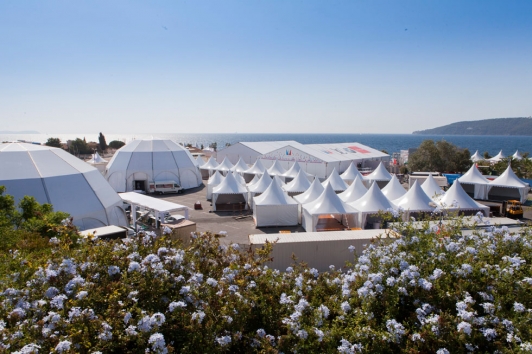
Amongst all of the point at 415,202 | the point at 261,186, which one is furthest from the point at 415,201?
the point at 261,186

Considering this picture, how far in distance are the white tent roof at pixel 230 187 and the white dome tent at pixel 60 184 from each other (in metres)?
6.90

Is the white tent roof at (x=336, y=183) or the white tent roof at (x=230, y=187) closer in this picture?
the white tent roof at (x=230, y=187)

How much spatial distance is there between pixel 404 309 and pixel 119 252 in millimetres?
4105

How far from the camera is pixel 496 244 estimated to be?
5535 mm

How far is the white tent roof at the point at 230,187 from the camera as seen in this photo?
2241 centimetres

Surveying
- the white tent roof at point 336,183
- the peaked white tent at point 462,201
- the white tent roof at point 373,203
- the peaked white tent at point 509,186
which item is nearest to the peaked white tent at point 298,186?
the white tent roof at point 336,183

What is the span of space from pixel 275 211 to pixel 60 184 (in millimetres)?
11258

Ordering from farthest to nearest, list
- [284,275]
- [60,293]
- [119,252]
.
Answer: [284,275], [119,252], [60,293]

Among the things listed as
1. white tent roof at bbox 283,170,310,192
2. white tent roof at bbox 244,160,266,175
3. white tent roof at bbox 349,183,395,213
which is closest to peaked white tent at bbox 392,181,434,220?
white tent roof at bbox 349,183,395,213

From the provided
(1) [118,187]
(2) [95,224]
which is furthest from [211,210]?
(1) [118,187]

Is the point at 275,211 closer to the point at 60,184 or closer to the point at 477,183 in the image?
the point at 60,184

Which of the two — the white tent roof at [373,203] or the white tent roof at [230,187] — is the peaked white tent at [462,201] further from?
the white tent roof at [230,187]

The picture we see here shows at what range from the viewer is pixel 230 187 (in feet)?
74.8

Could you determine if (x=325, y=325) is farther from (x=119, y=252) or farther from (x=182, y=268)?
(x=119, y=252)
